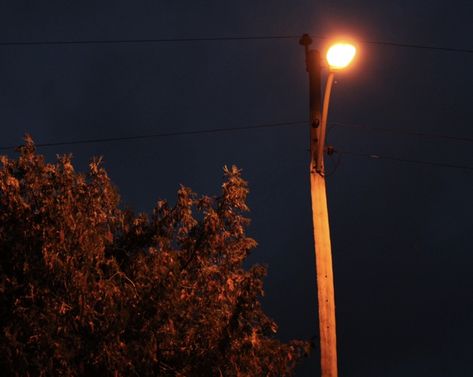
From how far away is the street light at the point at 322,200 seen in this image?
855 centimetres

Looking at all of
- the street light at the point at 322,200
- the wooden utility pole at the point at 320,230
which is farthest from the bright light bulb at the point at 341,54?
the wooden utility pole at the point at 320,230

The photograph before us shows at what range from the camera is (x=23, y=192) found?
38.9 ft

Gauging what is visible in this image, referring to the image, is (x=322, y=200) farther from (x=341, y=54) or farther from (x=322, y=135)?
(x=341, y=54)

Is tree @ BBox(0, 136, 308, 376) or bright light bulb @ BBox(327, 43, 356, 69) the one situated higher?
bright light bulb @ BBox(327, 43, 356, 69)

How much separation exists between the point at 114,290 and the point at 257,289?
7.87 feet

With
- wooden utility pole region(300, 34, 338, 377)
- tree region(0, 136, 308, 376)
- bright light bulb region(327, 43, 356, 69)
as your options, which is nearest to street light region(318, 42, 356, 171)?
bright light bulb region(327, 43, 356, 69)

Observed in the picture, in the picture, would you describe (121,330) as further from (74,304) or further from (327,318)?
(327,318)

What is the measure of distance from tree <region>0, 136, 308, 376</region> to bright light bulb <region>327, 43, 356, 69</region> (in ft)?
10.4

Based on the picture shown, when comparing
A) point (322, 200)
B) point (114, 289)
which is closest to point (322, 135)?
point (322, 200)

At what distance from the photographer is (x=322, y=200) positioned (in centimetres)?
945

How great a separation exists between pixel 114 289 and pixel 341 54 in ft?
15.4

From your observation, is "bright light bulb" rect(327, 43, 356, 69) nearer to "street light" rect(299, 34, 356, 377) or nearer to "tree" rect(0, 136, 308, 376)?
"street light" rect(299, 34, 356, 377)

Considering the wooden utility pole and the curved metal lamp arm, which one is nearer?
the wooden utility pole

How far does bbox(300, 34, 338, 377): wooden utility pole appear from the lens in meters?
8.53
